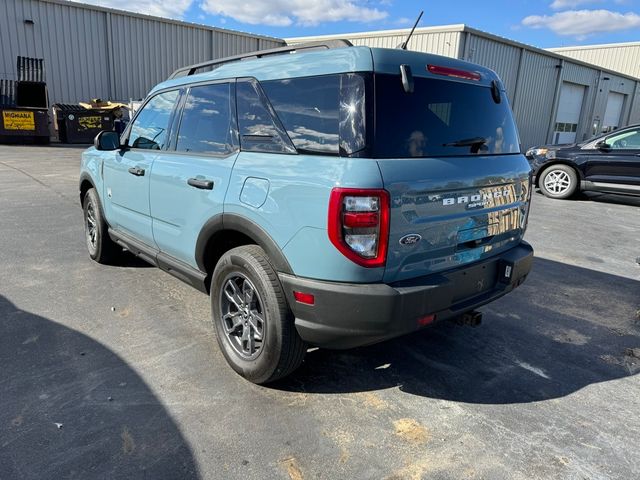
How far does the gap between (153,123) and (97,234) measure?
5.29ft

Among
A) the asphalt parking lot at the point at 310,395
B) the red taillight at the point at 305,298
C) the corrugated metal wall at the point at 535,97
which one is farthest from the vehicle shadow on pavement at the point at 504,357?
the corrugated metal wall at the point at 535,97

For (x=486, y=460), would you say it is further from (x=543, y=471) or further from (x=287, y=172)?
(x=287, y=172)

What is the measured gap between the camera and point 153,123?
3.99 m

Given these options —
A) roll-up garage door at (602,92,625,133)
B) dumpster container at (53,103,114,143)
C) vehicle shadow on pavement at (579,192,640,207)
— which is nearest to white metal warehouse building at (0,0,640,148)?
dumpster container at (53,103,114,143)

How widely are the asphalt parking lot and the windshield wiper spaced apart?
1.50 m

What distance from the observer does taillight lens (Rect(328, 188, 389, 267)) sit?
2.24 m

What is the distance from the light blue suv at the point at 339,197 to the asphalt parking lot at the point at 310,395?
410 mm

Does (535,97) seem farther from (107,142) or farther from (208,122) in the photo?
(208,122)

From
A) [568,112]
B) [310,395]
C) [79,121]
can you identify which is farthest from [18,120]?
[568,112]

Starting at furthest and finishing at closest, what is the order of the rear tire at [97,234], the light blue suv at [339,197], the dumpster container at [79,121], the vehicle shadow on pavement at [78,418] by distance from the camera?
the dumpster container at [79,121]
the rear tire at [97,234]
the light blue suv at [339,197]
the vehicle shadow on pavement at [78,418]

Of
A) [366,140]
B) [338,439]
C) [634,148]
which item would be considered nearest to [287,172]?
[366,140]

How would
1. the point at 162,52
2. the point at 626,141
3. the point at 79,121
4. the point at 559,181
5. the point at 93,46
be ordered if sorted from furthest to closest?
the point at 162,52
the point at 93,46
the point at 79,121
the point at 559,181
the point at 626,141

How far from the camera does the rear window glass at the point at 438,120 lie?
2398mm

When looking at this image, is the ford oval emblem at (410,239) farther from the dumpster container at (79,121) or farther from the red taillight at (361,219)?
the dumpster container at (79,121)
